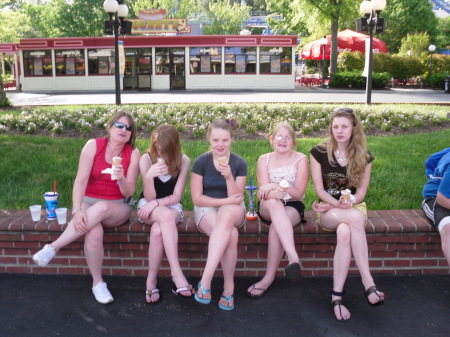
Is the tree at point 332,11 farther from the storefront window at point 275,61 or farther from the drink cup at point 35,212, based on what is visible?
the drink cup at point 35,212

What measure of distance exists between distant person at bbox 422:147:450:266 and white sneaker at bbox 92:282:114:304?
2.62 meters

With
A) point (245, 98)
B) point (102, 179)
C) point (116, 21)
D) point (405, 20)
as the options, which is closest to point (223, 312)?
point (102, 179)

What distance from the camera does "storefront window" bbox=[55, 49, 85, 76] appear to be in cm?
2933

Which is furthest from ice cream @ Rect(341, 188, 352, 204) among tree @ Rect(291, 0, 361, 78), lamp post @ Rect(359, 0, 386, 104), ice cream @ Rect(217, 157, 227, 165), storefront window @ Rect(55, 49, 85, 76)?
storefront window @ Rect(55, 49, 85, 76)

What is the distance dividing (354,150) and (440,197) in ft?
2.52

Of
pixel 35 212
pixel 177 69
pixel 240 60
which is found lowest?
pixel 35 212

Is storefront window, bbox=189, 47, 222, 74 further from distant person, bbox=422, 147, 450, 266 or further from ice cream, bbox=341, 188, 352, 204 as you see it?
ice cream, bbox=341, 188, 352, 204

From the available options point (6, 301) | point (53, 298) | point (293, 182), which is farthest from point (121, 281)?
point (293, 182)

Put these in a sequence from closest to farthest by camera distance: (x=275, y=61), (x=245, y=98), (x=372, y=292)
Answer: (x=372, y=292)
(x=245, y=98)
(x=275, y=61)

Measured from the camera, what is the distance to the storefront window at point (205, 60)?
28594 mm

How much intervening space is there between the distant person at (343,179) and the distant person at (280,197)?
15 centimetres

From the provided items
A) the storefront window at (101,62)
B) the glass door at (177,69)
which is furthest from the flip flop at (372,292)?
the storefront window at (101,62)

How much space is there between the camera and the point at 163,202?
12.7 feet

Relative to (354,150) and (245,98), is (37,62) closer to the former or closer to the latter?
(245,98)
